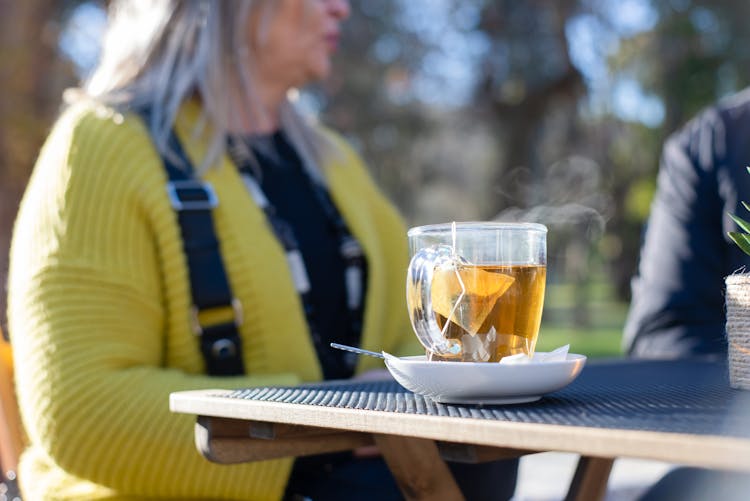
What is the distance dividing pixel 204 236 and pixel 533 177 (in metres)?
15.9

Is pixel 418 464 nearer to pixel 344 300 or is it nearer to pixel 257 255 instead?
pixel 257 255

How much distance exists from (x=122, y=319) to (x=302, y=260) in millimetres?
511

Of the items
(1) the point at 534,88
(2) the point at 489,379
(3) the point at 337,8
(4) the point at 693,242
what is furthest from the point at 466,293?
(1) the point at 534,88

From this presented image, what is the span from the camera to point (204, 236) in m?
1.75

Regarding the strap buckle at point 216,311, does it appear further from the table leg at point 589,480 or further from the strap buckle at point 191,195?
the table leg at point 589,480

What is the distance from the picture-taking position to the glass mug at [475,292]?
1.05 metres

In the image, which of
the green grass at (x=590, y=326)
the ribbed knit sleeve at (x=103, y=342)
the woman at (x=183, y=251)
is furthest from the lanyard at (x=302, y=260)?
the green grass at (x=590, y=326)

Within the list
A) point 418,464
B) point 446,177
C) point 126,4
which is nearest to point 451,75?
point 446,177

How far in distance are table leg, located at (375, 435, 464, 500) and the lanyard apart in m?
0.78

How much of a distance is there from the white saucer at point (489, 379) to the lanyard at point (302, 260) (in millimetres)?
982

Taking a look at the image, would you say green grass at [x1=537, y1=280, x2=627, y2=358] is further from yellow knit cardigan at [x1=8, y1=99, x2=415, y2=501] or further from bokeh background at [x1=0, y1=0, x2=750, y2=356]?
yellow knit cardigan at [x1=8, y1=99, x2=415, y2=501]

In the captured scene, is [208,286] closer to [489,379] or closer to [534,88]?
[489,379]

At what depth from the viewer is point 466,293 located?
1.05 m

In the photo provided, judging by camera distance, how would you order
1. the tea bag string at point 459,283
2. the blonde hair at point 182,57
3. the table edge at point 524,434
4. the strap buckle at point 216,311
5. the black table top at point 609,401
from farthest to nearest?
the blonde hair at point 182,57
the strap buckle at point 216,311
the tea bag string at point 459,283
the black table top at point 609,401
the table edge at point 524,434
